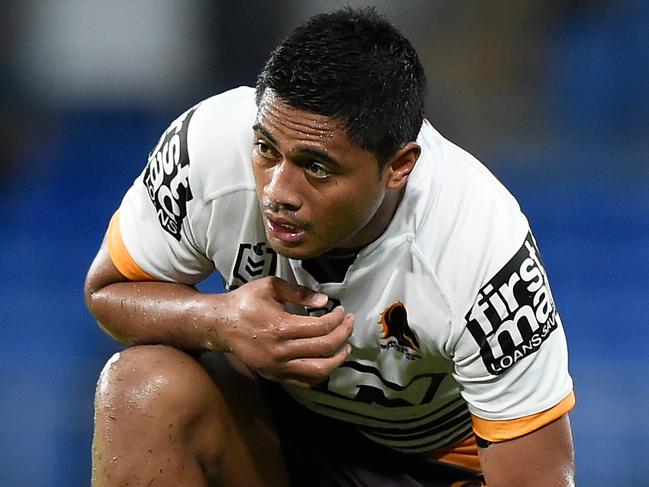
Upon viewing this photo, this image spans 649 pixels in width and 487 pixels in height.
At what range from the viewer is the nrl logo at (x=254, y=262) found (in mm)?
1514

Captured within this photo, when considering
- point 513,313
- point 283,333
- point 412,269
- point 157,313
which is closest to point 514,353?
point 513,313

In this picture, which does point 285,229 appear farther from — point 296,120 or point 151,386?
point 151,386

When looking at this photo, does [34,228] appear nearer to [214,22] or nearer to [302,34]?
[214,22]

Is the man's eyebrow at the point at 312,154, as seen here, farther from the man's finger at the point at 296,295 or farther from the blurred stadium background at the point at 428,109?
the blurred stadium background at the point at 428,109

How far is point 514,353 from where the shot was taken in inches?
54.7

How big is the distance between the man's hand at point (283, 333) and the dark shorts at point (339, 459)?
288mm

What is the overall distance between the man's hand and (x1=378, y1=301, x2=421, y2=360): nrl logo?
64mm

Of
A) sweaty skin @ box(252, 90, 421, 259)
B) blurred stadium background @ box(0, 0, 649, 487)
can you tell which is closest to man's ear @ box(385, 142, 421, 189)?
sweaty skin @ box(252, 90, 421, 259)

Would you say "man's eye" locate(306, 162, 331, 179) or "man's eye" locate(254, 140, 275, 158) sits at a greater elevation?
"man's eye" locate(254, 140, 275, 158)

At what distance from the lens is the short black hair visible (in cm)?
130

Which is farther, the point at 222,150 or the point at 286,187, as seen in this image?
the point at 222,150

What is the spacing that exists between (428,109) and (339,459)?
67.5 inches

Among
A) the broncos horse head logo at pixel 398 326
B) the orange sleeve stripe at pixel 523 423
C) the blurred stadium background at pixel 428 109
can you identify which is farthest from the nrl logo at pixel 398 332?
the blurred stadium background at pixel 428 109

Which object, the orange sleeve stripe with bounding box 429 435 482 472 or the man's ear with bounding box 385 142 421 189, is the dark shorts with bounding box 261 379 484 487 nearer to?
the orange sleeve stripe with bounding box 429 435 482 472
